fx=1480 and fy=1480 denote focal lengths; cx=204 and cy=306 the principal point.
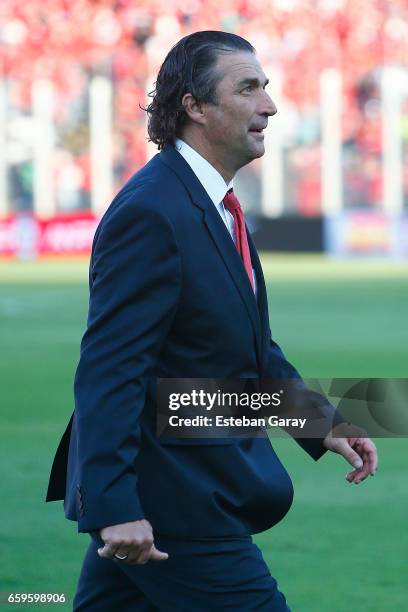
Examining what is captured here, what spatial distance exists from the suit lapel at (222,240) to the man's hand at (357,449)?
1.33 feet

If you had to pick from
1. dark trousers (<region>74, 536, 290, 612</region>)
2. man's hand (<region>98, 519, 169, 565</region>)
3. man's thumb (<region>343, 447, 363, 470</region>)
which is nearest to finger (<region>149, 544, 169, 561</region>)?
man's hand (<region>98, 519, 169, 565</region>)

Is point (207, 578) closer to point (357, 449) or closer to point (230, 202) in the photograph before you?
point (357, 449)

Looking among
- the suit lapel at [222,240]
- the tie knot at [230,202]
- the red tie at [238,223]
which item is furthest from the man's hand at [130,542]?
the tie knot at [230,202]

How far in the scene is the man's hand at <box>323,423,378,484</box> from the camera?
3.50 meters

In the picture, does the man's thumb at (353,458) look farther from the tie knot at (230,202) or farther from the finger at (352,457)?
the tie knot at (230,202)

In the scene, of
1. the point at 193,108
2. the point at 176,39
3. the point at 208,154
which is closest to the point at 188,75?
the point at 193,108

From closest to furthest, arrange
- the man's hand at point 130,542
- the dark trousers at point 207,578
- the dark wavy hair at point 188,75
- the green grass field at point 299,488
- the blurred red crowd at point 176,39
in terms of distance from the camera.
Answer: the man's hand at point 130,542 → the dark trousers at point 207,578 → the dark wavy hair at point 188,75 → the green grass field at point 299,488 → the blurred red crowd at point 176,39

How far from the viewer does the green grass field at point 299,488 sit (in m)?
5.84

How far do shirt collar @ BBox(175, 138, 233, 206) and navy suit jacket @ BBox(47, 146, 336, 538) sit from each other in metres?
0.03

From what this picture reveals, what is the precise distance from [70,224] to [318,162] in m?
6.58

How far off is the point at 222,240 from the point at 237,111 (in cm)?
30

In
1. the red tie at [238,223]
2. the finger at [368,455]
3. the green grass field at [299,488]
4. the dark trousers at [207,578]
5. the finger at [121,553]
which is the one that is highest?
the red tie at [238,223]

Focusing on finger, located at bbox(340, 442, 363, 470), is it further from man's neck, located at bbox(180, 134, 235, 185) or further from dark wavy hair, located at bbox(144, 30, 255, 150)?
dark wavy hair, located at bbox(144, 30, 255, 150)

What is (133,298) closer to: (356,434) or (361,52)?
(356,434)
